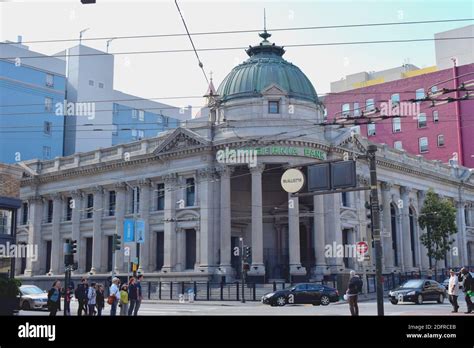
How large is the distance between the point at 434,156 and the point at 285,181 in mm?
56095

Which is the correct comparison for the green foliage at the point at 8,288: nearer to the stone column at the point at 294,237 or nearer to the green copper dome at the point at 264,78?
the stone column at the point at 294,237

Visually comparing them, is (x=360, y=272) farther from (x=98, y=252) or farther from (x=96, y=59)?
(x=96, y=59)

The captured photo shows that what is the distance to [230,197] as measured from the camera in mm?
51000

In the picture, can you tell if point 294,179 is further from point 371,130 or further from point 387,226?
point 371,130

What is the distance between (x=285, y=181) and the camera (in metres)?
23.0

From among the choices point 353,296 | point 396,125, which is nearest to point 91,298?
point 353,296

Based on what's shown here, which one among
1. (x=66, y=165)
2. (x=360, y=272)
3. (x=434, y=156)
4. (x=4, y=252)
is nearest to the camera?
(x=4, y=252)

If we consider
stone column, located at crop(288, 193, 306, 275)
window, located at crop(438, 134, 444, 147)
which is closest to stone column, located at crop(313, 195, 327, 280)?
stone column, located at crop(288, 193, 306, 275)

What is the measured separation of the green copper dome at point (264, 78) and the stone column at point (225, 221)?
696cm

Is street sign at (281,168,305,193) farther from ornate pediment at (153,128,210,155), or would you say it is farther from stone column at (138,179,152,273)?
stone column at (138,179,152,273)

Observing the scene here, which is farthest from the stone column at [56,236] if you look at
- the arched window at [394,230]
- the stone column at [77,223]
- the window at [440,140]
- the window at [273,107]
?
the window at [440,140]

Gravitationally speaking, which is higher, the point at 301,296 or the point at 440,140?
the point at 440,140

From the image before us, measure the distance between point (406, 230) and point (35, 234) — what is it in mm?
37695

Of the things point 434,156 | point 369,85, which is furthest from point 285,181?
point 369,85
